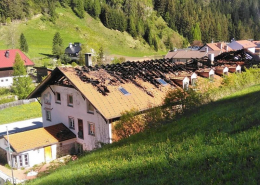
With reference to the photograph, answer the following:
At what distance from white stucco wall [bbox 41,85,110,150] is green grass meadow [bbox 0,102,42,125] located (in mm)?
10221

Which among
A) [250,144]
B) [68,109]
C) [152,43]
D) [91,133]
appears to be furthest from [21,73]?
[152,43]

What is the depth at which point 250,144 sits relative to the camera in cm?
834

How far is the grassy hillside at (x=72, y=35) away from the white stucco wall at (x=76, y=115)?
52.9 metres

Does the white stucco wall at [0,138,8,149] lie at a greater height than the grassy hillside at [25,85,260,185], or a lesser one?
lesser

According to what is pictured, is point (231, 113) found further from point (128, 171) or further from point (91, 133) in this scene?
point (91, 133)

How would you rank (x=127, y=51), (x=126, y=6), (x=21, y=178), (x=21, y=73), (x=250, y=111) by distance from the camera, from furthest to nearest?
(x=126, y=6)
(x=127, y=51)
(x=21, y=73)
(x=21, y=178)
(x=250, y=111)

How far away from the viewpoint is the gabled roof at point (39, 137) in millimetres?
22250

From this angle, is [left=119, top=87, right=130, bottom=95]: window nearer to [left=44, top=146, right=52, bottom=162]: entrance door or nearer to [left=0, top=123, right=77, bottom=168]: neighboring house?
[left=0, top=123, right=77, bottom=168]: neighboring house

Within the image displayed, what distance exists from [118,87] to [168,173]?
14.7 m

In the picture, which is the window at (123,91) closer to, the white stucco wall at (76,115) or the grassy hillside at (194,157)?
the white stucco wall at (76,115)

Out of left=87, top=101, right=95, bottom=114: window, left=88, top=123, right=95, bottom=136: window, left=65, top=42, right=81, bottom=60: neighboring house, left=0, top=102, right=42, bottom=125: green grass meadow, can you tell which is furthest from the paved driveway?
left=65, top=42, right=81, bottom=60: neighboring house

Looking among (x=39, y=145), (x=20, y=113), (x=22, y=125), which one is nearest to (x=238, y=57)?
(x=39, y=145)

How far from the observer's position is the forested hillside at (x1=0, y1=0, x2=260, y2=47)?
98.8 meters

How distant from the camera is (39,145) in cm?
2253
